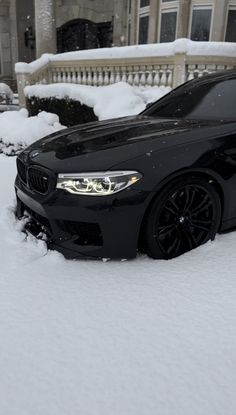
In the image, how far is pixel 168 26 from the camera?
11273 mm

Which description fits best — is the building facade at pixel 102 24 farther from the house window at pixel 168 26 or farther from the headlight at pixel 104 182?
the headlight at pixel 104 182

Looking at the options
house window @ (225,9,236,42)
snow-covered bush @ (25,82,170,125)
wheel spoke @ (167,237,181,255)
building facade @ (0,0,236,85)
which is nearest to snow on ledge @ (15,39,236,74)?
snow-covered bush @ (25,82,170,125)

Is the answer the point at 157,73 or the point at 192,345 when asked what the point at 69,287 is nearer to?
the point at 192,345

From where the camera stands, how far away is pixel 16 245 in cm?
287

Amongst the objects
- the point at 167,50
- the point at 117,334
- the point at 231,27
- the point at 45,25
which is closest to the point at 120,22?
the point at 45,25

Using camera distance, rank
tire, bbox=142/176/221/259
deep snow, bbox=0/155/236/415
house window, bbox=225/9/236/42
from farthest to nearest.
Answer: house window, bbox=225/9/236/42
tire, bbox=142/176/221/259
deep snow, bbox=0/155/236/415

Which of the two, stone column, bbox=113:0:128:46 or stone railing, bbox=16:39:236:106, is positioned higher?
stone column, bbox=113:0:128:46

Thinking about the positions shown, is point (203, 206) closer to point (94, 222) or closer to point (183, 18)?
point (94, 222)

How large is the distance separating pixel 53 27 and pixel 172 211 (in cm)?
996

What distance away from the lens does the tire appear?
257cm

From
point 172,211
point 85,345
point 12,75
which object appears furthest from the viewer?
point 12,75

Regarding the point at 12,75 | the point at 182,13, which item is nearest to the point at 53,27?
the point at 182,13

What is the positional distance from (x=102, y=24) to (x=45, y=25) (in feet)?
16.8

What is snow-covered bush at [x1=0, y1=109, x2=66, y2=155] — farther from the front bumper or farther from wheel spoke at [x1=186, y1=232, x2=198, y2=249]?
wheel spoke at [x1=186, y1=232, x2=198, y2=249]
